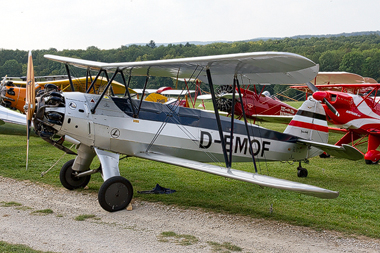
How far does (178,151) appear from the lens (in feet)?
21.8

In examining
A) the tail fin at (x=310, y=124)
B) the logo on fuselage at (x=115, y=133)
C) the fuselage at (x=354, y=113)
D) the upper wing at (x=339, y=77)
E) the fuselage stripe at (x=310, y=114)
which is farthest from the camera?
the upper wing at (x=339, y=77)

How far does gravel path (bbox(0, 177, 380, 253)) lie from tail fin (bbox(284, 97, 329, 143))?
3.34 m

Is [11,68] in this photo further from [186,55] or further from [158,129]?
[158,129]

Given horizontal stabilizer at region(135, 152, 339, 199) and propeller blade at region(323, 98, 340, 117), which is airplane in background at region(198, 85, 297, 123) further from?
horizontal stabilizer at region(135, 152, 339, 199)

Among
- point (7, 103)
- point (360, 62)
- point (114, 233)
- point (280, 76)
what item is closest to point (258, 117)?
point (280, 76)

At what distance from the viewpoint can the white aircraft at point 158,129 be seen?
218 inches

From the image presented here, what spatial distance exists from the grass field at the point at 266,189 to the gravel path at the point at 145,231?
392 millimetres

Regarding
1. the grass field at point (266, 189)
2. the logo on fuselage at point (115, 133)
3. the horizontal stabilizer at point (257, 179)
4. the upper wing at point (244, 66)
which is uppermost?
the upper wing at point (244, 66)

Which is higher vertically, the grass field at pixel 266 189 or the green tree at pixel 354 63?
the green tree at pixel 354 63

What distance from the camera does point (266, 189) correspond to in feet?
23.6

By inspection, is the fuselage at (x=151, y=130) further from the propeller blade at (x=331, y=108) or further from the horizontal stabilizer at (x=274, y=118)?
the horizontal stabilizer at (x=274, y=118)

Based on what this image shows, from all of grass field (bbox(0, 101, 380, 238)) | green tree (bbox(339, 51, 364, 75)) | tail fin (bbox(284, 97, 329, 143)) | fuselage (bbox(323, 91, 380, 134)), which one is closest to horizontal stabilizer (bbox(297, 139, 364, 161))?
grass field (bbox(0, 101, 380, 238))

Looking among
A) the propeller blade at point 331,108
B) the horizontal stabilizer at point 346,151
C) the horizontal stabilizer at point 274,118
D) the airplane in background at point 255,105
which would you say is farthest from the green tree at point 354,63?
the horizontal stabilizer at point 346,151

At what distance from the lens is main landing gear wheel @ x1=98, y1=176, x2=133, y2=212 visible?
5.51m
